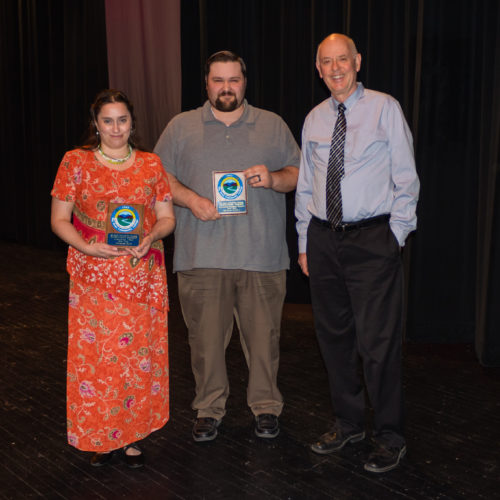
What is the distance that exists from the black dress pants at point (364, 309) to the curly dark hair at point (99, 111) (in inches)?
30.7

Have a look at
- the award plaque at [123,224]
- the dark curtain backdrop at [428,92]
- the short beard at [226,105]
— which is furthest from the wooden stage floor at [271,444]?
the short beard at [226,105]

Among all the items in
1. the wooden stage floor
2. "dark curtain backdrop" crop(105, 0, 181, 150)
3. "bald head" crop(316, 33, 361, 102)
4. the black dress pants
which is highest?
"dark curtain backdrop" crop(105, 0, 181, 150)

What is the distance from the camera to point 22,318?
4.97 meters

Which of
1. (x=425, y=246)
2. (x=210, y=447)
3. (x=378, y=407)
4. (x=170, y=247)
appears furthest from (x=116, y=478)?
(x=170, y=247)

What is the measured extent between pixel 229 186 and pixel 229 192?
2 cm

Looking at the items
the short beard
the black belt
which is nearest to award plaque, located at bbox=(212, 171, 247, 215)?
the short beard

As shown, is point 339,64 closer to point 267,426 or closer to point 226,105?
point 226,105

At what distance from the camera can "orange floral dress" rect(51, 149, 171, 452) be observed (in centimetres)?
243

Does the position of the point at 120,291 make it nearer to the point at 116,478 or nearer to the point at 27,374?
the point at 116,478

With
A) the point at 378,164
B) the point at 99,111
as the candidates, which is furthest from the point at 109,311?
the point at 378,164

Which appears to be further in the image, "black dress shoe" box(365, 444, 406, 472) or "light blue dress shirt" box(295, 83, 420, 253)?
"black dress shoe" box(365, 444, 406, 472)

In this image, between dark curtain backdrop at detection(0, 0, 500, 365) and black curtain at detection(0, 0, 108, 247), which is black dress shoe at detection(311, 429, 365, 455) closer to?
dark curtain backdrop at detection(0, 0, 500, 365)

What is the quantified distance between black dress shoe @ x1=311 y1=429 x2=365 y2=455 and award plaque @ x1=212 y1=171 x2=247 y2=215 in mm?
1000

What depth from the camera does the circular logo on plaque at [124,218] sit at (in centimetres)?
238
